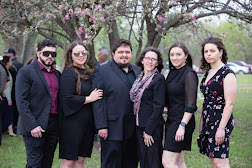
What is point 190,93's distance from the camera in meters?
3.63

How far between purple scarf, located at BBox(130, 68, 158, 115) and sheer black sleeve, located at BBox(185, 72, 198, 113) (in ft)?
1.56

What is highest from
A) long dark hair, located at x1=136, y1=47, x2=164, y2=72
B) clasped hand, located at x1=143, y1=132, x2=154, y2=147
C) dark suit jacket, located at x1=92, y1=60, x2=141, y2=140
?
long dark hair, located at x1=136, y1=47, x2=164, y2=72

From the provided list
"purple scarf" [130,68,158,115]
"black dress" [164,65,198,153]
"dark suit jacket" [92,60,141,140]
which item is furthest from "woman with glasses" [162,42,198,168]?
"dark suit jacket" [92,60,141,140]

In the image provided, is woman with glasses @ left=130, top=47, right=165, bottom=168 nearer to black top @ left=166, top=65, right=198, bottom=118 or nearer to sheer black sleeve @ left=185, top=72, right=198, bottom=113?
black top @ left=166, top=65, right=198, bottom=118

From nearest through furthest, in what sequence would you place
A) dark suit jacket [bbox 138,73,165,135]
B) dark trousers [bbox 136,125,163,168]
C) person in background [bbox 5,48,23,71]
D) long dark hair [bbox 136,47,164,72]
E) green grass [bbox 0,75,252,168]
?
dark suit jacket [bbox 138,73,165,135] < dark trousers [bbox 136,125,163,168] < long dark hair [bbox 136,47,164,72] < green grass [bbox 0,75,252,168] < person in background [bbox 5,48,23,71]

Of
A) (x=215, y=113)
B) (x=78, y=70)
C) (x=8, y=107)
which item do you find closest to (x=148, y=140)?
(x=215, y=113)

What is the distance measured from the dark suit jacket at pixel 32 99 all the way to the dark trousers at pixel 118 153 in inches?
34.4

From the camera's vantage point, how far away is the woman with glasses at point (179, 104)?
3.66 m

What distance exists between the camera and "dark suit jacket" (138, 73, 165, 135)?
3750mm

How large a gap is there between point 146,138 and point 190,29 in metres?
5.60

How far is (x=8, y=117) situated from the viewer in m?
7.93

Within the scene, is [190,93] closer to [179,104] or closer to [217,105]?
[179,104]

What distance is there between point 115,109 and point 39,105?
997mm

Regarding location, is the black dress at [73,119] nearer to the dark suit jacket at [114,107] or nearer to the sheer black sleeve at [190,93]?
the dark suit jacket at [114,107]
